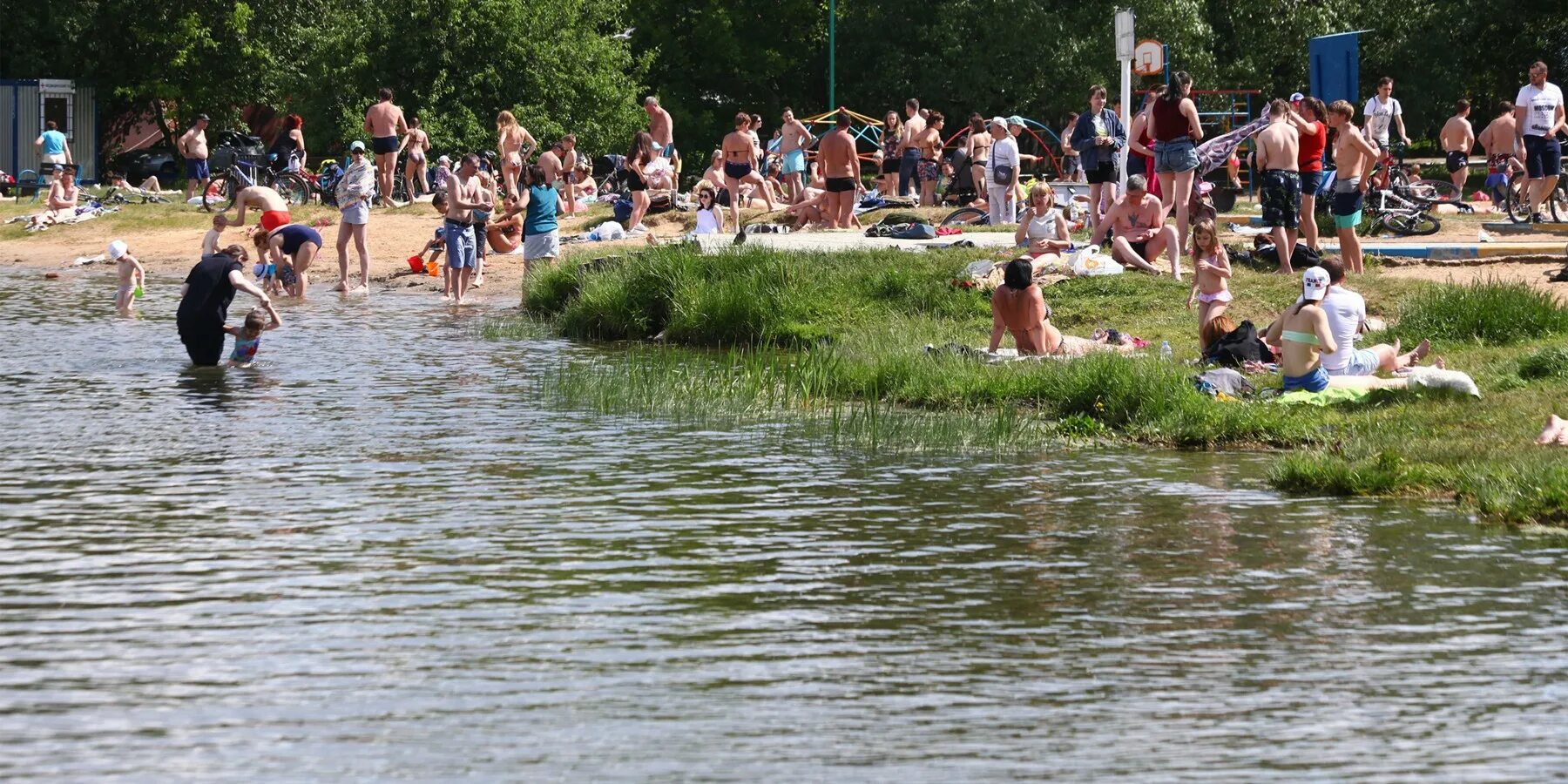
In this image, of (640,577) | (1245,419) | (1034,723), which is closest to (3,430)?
(640,577)

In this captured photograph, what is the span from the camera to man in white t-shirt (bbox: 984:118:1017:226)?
23.2 metres

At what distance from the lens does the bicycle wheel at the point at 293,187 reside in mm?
31094

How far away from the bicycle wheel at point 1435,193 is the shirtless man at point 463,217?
1043 centimetres

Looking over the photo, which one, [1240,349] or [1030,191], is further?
[1030,191]

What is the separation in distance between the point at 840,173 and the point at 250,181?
34.2 feet

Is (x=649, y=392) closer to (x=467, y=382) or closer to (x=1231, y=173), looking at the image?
(x=467, y=382)

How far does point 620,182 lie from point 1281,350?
20972 millimetres

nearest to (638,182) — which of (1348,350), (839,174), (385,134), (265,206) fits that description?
(839,174)

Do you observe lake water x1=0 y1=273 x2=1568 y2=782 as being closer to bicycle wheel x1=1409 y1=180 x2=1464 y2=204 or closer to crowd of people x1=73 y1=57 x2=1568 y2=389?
crowd of people x1=73 y1=57 x2=1568 y2=389

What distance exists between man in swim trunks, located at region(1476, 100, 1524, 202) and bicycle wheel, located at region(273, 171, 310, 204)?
692 inches

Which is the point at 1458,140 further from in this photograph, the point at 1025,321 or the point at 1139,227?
the point at 1025,321

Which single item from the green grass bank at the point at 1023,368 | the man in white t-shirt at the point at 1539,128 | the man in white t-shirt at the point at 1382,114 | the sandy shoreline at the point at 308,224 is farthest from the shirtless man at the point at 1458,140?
the sandy shoreline at the point at 308,224

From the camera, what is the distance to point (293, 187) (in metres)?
31.4

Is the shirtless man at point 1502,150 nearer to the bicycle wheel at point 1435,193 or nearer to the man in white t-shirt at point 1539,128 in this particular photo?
the bicycle wheel at point 1435,193
